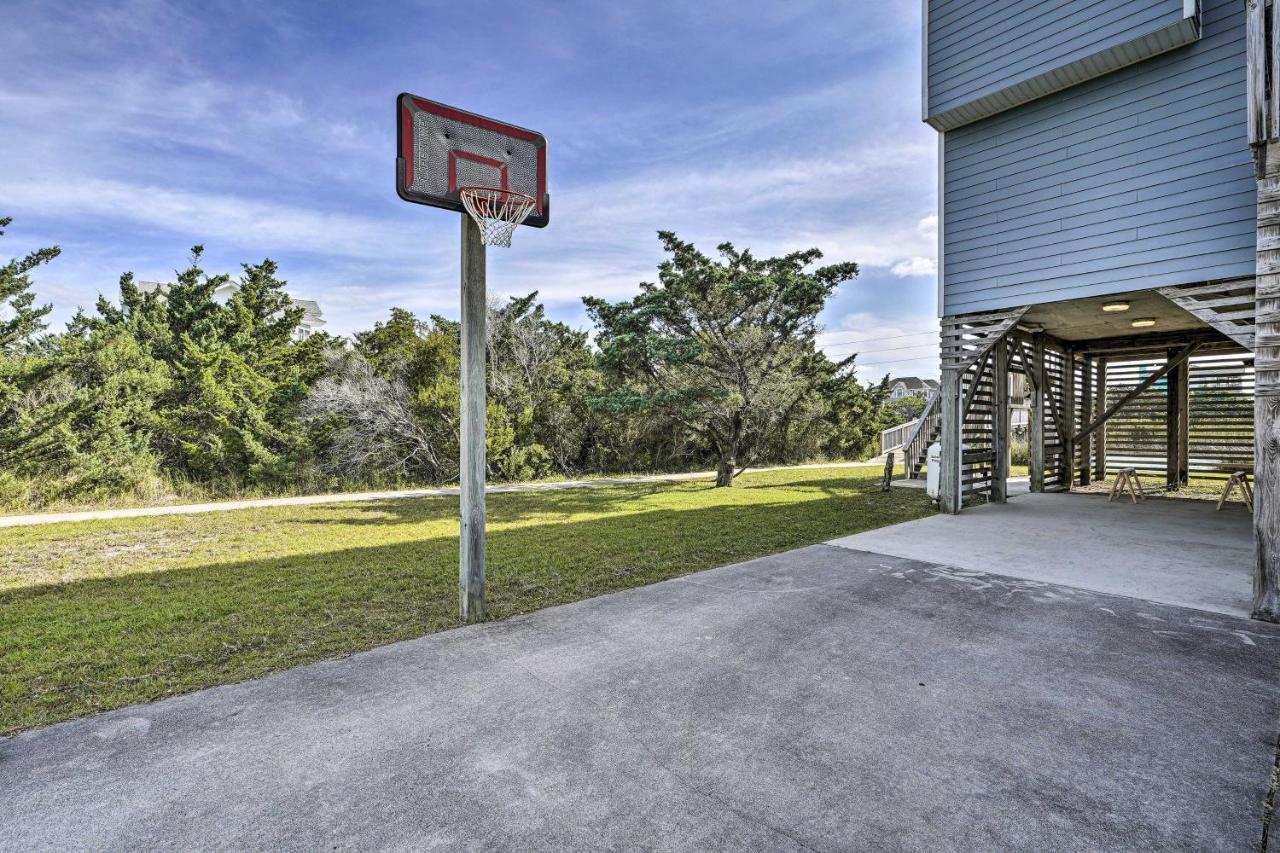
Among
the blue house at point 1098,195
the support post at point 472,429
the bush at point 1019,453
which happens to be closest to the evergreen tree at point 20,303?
the support post at point 472,429

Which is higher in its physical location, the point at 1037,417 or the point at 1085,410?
the point at 1085,410

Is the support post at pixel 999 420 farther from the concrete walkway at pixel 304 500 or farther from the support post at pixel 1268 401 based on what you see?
the concrete walkway at pixel 304 500

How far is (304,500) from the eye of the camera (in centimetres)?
943

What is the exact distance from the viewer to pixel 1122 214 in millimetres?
5941

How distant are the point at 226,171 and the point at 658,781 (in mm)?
12197

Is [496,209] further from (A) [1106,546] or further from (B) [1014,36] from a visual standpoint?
(B) [1014,36]

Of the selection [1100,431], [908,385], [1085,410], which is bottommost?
[1100,431]

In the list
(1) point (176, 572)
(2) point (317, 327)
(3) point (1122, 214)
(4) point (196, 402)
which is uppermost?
(2) point (317, 327)

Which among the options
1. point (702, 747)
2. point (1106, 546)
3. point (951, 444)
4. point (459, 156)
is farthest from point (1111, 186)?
point (702, 747)

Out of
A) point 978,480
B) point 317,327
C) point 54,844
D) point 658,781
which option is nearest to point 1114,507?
point 978,480

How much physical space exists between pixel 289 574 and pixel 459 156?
3.49 m

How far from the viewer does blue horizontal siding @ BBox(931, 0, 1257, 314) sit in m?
5.32

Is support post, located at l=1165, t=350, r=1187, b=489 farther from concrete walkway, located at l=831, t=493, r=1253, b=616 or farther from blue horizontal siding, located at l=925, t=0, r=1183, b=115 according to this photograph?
blue horizontal siding, located at l=925, t=0, r=1183, b=115

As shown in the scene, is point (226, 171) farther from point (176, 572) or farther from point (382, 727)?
point (382, 727)
